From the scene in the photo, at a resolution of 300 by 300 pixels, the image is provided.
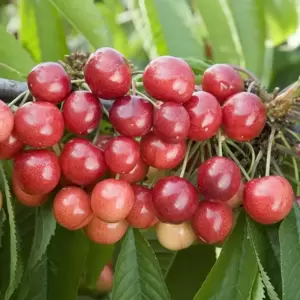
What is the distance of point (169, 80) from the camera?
718 mm

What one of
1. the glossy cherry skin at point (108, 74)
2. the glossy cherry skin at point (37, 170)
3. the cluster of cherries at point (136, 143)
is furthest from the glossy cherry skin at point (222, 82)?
the glossy cherry skin at point (37, 170)

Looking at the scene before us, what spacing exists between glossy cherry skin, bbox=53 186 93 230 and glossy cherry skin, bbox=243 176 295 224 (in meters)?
0.20

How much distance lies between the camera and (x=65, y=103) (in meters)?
0.73

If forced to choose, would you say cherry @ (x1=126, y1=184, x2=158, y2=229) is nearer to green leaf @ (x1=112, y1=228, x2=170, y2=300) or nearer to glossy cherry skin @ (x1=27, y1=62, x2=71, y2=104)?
green leaf @ (x1=112, y1=228, x2=170, y2=300)

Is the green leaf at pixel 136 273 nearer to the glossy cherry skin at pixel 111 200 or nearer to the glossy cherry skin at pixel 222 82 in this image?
the glossy cherry skin at pixel 111 200

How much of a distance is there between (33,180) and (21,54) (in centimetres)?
38

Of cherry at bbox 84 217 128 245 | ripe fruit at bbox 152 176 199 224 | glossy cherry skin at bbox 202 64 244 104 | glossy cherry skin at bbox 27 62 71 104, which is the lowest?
cherry at bbox 84 217 128 245

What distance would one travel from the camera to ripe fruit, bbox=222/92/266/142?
75 cm

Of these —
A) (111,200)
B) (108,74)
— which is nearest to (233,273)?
(111,200)

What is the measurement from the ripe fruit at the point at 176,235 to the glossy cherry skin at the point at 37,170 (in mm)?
170

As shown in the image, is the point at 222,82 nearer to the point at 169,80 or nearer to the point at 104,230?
the point at 169,80

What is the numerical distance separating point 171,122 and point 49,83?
5.9 inches

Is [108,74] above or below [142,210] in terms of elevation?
above

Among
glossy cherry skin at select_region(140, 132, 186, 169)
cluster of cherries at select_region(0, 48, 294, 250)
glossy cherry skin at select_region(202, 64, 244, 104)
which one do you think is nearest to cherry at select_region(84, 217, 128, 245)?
cluster of cherries at select_region(0, 48, 294, 250)
